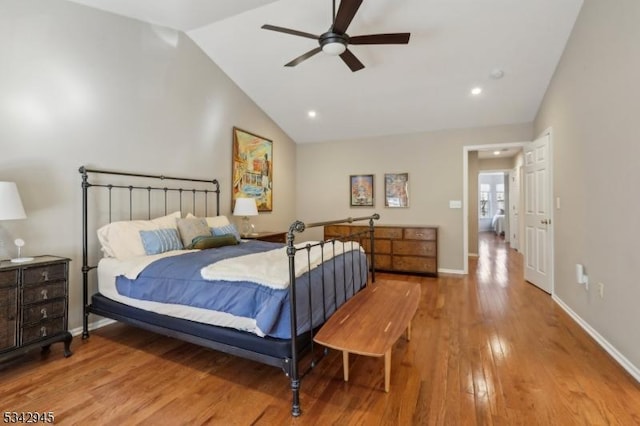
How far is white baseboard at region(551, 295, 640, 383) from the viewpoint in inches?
82.6

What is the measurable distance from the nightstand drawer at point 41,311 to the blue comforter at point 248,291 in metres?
0.41

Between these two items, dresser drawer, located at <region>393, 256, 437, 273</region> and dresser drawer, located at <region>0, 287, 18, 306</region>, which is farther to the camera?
dresser drawer, located at <region>393, 256, 437, 273</region>

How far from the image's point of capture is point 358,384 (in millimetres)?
2037

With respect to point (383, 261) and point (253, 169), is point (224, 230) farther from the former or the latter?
point (383, 261)

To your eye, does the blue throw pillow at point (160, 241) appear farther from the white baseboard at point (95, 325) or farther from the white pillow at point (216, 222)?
the white baseboard at point (95, 325)

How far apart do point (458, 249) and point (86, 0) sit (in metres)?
5.71

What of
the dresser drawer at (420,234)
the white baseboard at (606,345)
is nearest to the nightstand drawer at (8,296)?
the white baseboard at (606,345)

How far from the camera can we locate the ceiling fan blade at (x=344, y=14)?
2.25 metres

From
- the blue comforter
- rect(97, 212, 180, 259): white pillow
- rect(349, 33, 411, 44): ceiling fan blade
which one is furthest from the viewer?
rect(97, 212, 180, 259): white pillow

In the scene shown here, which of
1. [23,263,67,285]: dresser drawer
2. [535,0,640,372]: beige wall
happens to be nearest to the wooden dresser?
[535,0,640,372]: beige wall

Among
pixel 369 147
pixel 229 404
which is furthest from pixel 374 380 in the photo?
pixel 369 147

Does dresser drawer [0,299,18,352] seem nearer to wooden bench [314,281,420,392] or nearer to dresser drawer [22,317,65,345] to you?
dresser drawer [22,317,65,345]

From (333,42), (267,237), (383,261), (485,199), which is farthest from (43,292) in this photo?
(485,199)

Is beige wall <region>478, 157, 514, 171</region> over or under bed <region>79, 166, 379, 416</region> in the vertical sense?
over
